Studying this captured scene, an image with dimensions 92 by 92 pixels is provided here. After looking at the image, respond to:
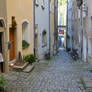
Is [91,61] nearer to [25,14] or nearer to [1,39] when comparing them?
[25,14]

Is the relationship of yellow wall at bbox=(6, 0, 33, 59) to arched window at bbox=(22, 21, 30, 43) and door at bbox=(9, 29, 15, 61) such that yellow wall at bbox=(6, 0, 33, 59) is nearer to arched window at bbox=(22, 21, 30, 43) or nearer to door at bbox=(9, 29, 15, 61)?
door at bbox=(9, 29, 15, 61)

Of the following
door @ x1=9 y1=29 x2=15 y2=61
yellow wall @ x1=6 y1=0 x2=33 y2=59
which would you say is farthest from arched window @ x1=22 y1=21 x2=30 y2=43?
door @ x1=9 y1=29 x2=15 y2=61

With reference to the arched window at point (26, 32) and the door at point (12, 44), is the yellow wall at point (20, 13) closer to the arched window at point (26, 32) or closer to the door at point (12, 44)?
the door at point (12, 44)

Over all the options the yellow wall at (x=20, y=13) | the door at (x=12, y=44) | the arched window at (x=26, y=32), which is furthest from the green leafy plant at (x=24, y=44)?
the door at (x=12, y=44)

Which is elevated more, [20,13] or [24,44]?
[20,13]

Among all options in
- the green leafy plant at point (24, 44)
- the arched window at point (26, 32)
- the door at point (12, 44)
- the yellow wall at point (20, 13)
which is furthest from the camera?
the arched window at point (26, 32)

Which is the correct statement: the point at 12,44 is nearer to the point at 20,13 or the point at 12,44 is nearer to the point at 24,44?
the point at 24,44

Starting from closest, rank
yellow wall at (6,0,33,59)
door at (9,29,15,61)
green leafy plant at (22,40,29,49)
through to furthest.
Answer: yellow wall at (6,0,33,59) → door at (9,29,15,61) → green leafy plant at (22,40,29,49)

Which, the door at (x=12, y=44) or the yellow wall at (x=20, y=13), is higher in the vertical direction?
the yellow wall at (x=20, y=13)

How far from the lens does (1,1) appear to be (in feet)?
24.8

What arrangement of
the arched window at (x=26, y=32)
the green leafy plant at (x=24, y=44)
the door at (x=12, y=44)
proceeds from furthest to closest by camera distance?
the arched window at (x=26, y=32) < the green leafy plant at (x=24, y=44) < the door at (x=12, y=44)

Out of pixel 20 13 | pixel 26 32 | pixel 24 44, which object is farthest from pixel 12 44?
pixel 26 32

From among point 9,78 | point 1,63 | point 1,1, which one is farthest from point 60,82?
point 1,1

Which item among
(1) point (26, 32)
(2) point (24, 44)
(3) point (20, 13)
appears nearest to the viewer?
(3) point (20, 13)
